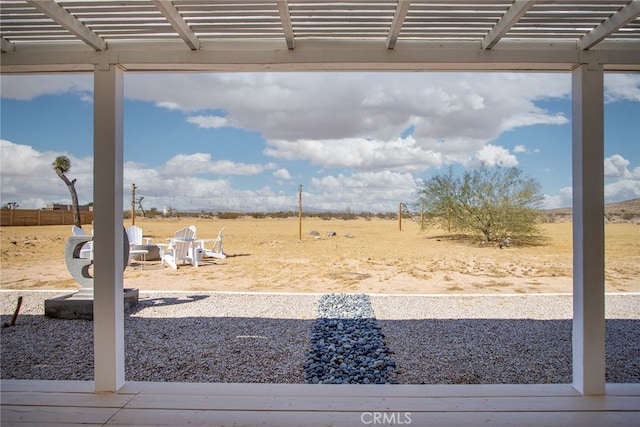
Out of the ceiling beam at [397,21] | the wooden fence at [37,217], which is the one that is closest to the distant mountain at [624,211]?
the ceiling beam at [397,21]

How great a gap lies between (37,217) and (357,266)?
13.5 meters

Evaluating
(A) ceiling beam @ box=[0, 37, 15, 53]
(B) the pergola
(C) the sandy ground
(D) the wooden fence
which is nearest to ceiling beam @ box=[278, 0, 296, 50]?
(B) the pergola

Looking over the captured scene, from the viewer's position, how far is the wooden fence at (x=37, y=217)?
1606 cm

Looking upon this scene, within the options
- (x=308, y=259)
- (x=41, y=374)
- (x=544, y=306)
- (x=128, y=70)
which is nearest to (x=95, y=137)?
(x=128, y=70)

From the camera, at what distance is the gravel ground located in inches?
144

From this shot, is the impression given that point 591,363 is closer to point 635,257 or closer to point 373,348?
point 373,348

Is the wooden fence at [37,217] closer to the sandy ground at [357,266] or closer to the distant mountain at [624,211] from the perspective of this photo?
the sandy ground at [357,266]

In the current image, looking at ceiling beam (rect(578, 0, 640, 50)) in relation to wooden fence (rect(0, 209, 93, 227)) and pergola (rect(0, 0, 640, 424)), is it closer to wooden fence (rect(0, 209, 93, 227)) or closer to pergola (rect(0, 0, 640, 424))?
pergola (rect(0, 0, 640, 424))

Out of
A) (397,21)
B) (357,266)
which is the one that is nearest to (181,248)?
(357,266)

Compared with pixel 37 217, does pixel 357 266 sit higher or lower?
lower

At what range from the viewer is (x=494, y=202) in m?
14.1

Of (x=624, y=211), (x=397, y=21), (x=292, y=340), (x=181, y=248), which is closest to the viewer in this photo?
(x=397, y=21)

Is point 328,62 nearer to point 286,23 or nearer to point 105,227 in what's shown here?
point 286,23

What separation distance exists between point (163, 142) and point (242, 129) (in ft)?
17.1
